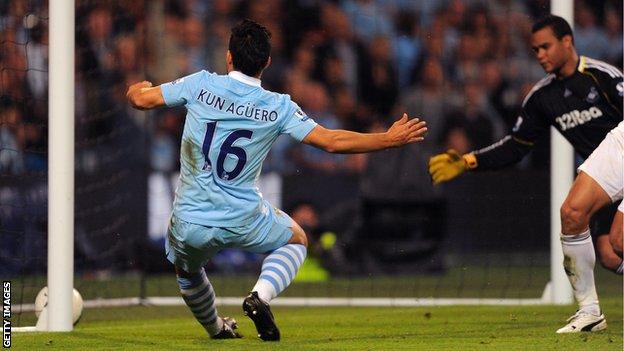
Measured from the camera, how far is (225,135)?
6266mm

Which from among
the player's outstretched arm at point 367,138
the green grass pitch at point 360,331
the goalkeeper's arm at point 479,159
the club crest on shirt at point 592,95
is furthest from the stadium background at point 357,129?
the player's outstretched arm at point 367,138

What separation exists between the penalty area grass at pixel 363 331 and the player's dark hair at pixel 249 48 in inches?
53.4

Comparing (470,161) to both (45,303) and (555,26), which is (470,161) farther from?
(45,303)

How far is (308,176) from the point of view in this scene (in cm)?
1331

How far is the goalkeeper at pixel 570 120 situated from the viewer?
718 centimetres

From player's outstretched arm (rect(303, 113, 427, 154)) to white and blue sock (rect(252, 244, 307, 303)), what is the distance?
1.98 feet

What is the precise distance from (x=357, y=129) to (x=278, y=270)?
7.56 metres

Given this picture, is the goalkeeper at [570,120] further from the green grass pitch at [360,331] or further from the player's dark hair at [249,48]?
the player's dark hair at [249,48]

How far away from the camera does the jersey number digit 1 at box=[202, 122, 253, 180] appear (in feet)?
20.6

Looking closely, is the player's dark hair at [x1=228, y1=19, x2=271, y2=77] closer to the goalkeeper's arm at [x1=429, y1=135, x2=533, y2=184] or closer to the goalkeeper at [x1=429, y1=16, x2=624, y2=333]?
the goalkeeper at [x1=429, y1=16, x2=624, y2=333]

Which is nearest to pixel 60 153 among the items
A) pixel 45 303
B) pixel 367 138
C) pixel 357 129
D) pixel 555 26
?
pixel 45 303

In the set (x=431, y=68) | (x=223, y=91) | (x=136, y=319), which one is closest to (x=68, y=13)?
(x=223, y=91)

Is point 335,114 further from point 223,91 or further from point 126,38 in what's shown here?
point 223,91

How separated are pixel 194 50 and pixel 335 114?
1647 millimetres
